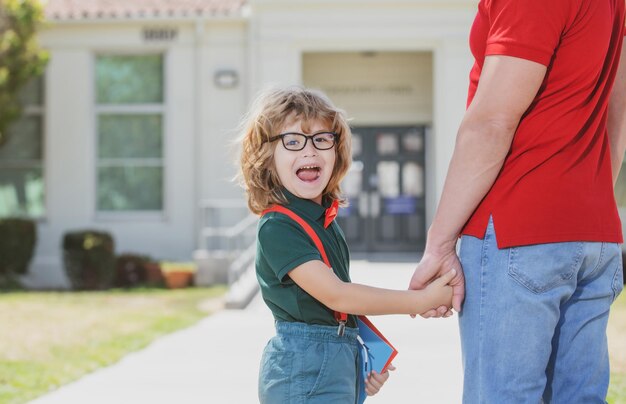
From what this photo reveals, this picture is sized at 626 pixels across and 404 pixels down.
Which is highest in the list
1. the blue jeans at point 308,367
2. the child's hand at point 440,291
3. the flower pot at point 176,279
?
the child's hand at point 440,291

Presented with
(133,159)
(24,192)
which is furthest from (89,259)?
(24,192)

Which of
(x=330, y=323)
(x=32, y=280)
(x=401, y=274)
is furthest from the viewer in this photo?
(x=32, y=280)

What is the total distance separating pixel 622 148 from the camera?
102 inches

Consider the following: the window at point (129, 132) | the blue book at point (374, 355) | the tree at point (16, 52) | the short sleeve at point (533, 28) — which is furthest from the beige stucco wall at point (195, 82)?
the short sleeve at point (533, 28)

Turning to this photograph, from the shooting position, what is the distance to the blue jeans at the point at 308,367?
2484mm

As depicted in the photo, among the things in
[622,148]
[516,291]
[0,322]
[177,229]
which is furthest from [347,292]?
[177,229]

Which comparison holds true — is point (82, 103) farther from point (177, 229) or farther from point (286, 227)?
point (286, 227)

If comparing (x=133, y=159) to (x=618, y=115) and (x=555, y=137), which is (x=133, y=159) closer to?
(x=618, y=115)

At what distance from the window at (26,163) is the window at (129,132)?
3.62ft

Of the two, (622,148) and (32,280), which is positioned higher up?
(622,148)

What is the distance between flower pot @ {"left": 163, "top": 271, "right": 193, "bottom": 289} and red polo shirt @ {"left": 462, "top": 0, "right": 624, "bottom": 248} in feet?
36.4

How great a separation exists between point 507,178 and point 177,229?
1252cm

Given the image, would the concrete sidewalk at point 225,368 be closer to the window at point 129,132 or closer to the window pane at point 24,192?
the window at point 129,132

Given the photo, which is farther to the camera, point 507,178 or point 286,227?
point 286,227
